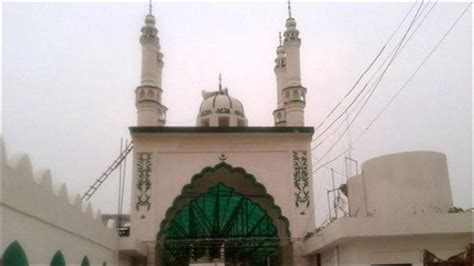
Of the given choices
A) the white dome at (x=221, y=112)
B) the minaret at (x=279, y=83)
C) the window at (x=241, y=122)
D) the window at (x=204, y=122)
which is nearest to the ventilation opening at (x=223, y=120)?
the white dome at (x=221, y=112)

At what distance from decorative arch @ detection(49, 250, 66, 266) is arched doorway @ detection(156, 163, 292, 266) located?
17.6ft

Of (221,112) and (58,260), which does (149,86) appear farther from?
(58,260)

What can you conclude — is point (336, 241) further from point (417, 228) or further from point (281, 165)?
point (281, 165)

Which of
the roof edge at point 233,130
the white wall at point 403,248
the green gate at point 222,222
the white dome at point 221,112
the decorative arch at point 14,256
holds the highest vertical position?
the white dome at point 221,112

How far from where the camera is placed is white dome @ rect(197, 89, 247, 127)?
60.1ft

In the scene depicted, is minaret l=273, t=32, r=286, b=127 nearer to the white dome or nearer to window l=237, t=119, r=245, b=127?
the white dome

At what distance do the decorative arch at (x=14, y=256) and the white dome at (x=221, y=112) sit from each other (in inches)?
496

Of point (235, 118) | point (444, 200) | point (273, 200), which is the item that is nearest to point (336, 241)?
point (444, 200)

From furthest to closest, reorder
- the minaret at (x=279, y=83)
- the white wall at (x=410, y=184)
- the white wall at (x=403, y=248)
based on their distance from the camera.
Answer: the minaret at (x=279, y=83) < the white wall at (x=410, y=184) < the white wall at (x=403, y=248)

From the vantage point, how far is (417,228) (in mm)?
9375

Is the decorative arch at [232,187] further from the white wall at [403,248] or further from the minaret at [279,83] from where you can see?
the minaret at [279,83]

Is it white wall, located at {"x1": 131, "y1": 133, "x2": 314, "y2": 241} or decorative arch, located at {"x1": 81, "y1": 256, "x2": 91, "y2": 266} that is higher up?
white wall, located at {"x1": 131, "y1": 133, "x2": 314, "y2": 241}

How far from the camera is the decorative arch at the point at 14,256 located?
5.38 m

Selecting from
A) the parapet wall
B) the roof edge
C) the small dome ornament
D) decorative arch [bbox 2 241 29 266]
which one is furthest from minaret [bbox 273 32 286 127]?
decorative arch [bbox 2 241 29 266]
